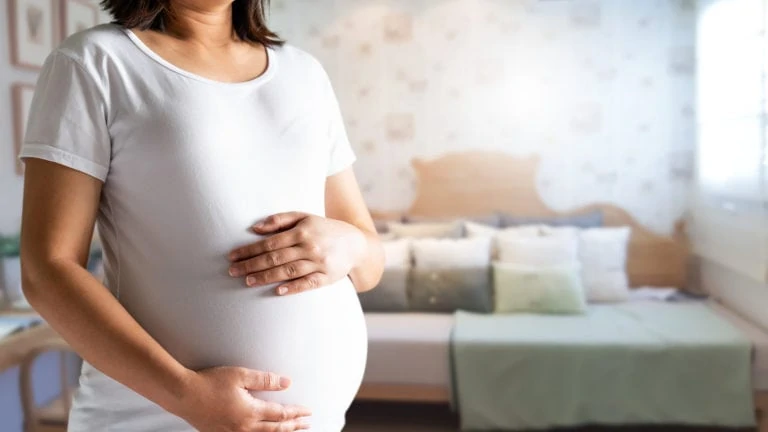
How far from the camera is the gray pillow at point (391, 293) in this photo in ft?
10.7

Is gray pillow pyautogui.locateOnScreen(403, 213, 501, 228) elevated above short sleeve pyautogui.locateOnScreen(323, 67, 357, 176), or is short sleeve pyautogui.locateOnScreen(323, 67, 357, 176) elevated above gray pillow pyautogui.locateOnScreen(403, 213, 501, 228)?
short sleeve pyautogui.locateOnScreen(323, 67, 357, 176)

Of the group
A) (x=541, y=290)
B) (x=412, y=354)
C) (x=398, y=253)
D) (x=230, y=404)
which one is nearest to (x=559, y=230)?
(x=541, y=290)

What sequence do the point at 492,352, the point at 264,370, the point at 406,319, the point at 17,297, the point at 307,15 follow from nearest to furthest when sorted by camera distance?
the point at 264,370
the point at 17,297
the point at 492,352
the point at 406,319
the point at 307,15

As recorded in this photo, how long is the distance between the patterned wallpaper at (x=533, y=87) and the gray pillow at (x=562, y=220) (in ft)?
0.49

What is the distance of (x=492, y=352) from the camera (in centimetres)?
279

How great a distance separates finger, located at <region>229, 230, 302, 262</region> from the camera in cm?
82

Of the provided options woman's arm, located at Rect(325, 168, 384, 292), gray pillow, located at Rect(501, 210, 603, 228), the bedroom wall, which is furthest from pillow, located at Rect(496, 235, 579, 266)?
woman's arm, located at Rect(325, 168, 384, 292)

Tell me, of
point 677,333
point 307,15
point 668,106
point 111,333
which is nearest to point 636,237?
point 668,106

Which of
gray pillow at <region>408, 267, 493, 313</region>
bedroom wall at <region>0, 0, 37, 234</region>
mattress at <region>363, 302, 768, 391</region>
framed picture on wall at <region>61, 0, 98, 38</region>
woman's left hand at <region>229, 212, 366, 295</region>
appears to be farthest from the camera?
gray pillow at <region>408, 267, 493, 313</region>

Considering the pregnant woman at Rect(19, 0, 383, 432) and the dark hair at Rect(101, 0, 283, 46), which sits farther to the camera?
the dark hair at Rect(101, 0, 283, 46)

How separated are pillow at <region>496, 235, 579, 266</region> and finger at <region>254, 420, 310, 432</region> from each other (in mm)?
2532

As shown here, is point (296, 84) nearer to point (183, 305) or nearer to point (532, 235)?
point (183, 305)

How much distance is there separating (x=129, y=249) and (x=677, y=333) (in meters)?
2.49

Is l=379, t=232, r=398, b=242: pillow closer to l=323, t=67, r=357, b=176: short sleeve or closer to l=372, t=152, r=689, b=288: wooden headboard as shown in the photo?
l=372, t=152, r=689, b=288: wooden headboard
